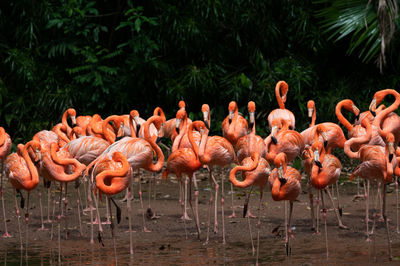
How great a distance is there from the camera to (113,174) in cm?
573

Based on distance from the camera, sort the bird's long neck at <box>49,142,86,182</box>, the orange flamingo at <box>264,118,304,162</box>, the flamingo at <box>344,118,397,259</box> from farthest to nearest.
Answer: the orange flamingo at <box>264,118,304,162</box> < the bird's long neck at <box>49,142,86,182</box> < the flamingo at <box>344,118,397,259</box>

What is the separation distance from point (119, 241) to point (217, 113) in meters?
6.39

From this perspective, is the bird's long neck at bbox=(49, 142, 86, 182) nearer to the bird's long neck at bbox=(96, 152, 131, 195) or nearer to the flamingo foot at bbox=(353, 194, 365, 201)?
the bird's long neck at bbox=(96, 152, 131, 195)

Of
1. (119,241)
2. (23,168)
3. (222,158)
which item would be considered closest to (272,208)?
(222,158)

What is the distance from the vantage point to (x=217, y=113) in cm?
1266

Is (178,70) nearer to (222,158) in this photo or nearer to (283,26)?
(283,26)

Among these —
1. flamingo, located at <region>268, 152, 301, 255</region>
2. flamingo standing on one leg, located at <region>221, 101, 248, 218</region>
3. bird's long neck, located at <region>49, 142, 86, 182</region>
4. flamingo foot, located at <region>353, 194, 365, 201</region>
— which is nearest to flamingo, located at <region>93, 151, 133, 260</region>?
bird's long neck, located at <region>49, 142, 86, 182</region>

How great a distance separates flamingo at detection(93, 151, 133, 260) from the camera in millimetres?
5707

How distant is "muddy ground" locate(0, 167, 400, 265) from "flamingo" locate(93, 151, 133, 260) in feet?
1.30

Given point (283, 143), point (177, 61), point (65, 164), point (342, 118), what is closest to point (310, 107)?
point (342, 118)

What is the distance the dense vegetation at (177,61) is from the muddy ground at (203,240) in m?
4.17

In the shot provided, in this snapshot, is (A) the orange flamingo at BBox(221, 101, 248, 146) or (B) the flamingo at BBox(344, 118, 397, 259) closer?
(B) the flamingo at BBox(344, 118, 397, 259)

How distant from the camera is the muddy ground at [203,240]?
5730mm

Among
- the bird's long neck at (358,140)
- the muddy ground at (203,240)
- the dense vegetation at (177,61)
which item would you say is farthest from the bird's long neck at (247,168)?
the dense vegetation at (177,61)
